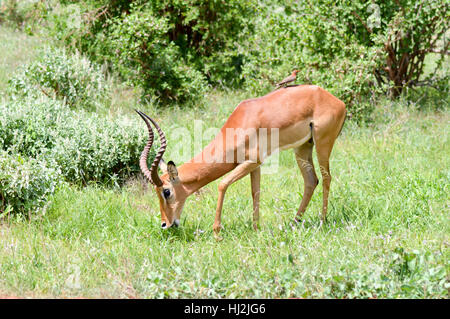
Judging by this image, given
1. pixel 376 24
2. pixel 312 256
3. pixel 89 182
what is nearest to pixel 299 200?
pixel 312 256

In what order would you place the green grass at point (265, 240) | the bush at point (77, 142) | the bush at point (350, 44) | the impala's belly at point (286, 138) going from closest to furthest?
1. the green grass at point (265, 240)
2. the impala's belly at point (286, 138)
3. the bush at point (77, 142)
4. the bush at point (350, 44)

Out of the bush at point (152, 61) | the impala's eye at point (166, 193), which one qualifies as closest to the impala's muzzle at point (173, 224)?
the impala's eye at point (166, 193)

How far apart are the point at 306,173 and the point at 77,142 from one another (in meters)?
2.76

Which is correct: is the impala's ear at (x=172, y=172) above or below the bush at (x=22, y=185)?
above

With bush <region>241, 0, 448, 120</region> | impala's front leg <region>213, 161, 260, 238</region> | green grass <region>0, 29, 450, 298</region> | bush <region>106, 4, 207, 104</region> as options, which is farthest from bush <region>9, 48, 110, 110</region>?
impala's front leg <region>213, 161, 260, 238</region>

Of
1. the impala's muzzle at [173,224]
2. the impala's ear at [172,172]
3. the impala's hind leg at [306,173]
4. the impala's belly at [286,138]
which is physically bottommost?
the impala's muzzle at [173,224]

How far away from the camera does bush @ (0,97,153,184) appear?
6.82 meters

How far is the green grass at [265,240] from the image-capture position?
13.4 ft

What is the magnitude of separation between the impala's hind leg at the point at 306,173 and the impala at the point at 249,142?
285 millimetres

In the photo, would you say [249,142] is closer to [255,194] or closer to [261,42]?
[255,194]

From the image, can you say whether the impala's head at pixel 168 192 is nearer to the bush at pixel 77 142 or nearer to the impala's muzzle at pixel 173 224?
the impala's muzzle at pixel 173 224

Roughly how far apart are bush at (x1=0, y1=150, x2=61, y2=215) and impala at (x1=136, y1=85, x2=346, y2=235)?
4.05 ft

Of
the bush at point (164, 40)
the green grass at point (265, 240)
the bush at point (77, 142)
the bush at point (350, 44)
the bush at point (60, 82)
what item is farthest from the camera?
the bush at point (164, 40)

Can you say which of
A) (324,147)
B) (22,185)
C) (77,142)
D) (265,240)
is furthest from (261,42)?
(265,240)
